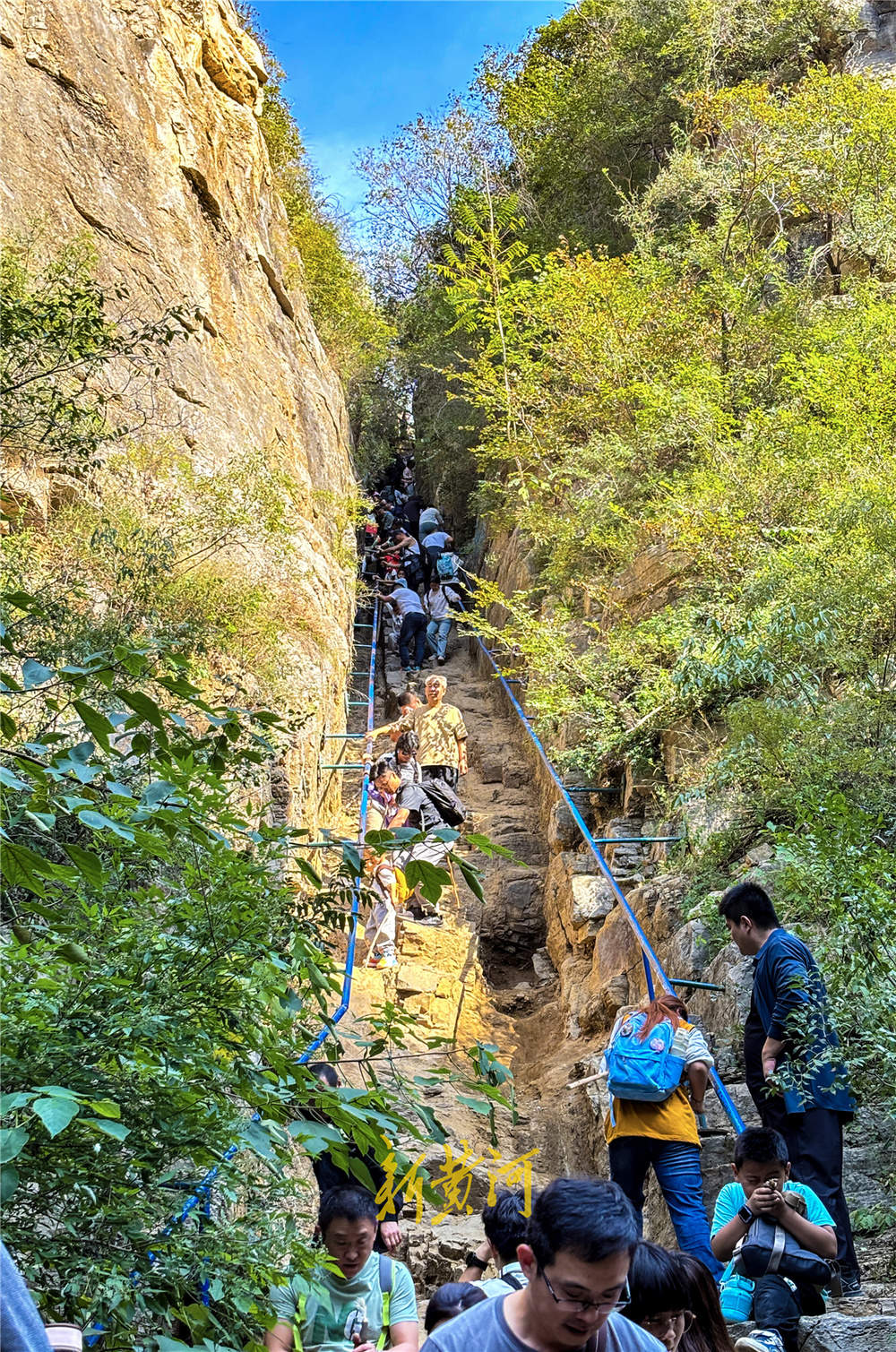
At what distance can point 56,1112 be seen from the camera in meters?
1.59

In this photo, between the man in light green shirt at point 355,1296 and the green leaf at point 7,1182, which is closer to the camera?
the green leaf at point 7,1182

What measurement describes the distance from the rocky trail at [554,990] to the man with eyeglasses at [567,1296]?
1.58m

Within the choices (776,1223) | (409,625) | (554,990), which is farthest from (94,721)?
(409,625)

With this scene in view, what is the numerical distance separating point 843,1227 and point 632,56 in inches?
817

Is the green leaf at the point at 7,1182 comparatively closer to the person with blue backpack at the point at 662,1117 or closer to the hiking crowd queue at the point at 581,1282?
the hiking crowd queue at the point at 581,1282

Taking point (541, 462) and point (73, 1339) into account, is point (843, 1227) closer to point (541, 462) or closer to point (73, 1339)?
point (73, 1339)

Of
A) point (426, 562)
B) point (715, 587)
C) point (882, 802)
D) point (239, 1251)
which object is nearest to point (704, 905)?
point (882, 802)

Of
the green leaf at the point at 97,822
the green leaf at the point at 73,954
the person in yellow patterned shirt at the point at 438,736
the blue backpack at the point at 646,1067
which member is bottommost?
the blue backpack at the point at 646,1067

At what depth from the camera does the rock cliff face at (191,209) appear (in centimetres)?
1007

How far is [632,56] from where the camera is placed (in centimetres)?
1986

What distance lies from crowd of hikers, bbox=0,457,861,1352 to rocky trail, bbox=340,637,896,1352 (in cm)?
28

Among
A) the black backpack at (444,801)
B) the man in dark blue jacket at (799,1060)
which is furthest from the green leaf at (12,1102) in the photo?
the black backpack at (444,801)

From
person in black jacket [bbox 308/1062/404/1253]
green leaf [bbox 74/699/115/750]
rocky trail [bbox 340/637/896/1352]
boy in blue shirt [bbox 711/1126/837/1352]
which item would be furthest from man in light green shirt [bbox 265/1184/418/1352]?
green leaf [bbox 74/699/115/750]

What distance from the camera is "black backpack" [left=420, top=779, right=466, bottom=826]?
9672mm
